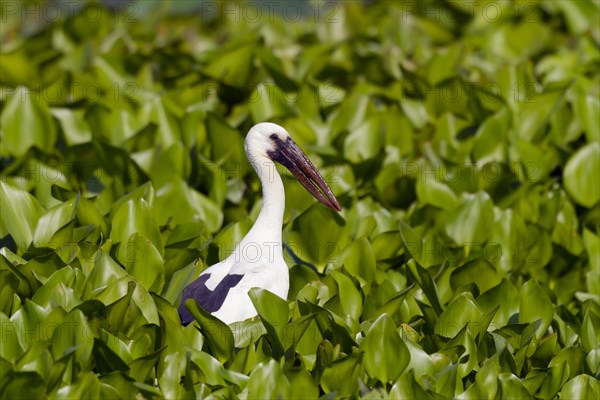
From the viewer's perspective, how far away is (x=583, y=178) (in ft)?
22.2

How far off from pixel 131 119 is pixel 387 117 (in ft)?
6.04

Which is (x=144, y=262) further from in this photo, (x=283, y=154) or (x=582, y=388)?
(x=582, y=388)

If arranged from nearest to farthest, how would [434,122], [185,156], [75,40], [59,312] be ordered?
1. [59,312]
2. [185,156]
3. [434,122]
4. [75,40]

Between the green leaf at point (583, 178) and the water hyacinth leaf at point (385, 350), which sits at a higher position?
the water hyacinth leaf at point (385, 350)

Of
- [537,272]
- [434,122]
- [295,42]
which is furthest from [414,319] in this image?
[295,42]

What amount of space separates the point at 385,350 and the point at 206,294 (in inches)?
41.7

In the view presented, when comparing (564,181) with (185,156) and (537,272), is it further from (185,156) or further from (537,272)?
(185,156)

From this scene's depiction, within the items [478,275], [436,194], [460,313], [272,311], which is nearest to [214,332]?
[272,311]

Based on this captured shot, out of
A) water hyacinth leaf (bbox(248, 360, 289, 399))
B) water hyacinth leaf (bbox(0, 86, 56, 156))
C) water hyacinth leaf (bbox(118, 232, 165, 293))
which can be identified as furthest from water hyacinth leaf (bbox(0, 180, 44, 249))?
water hyacinth leaf (bbox(248, 360, 289, 399))

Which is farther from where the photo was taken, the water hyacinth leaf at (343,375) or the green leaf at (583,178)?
the green leaf at (583,178)

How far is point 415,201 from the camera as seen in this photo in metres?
6.94

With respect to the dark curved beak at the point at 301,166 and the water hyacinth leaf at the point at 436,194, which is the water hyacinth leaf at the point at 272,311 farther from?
the water hyacinth leaf at the point at 436,194

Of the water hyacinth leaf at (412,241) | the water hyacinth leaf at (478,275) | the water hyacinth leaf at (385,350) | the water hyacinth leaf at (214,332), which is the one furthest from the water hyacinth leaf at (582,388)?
the water hyacinth leaf at (214,332)

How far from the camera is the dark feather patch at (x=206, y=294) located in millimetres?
5090
